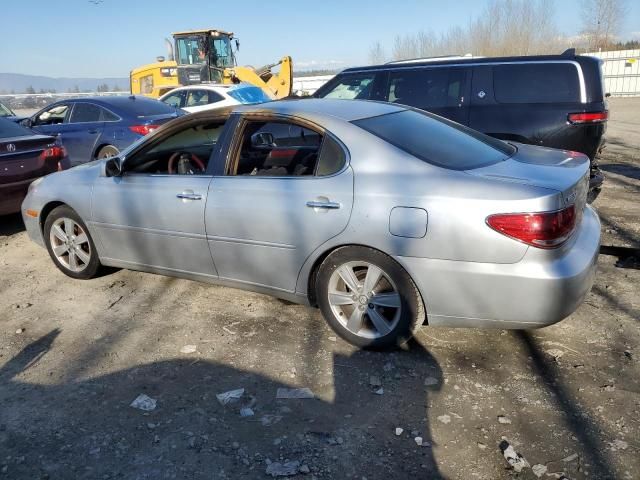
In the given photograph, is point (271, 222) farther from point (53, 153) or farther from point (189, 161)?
point (53, 153)

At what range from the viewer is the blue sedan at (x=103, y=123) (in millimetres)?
8938

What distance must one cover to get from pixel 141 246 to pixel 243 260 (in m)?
1.03

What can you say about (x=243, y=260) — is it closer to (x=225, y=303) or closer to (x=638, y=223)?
(x=225, y=303)

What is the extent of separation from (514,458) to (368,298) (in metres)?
1.29

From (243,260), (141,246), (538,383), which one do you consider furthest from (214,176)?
(538,383)

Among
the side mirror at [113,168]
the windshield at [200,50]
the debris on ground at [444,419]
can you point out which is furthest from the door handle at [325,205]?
the windshield at [200,50]

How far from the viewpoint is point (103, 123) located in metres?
9.13

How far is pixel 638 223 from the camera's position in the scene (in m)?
6.10

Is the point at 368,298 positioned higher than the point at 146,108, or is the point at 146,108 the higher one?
the point at 146,108

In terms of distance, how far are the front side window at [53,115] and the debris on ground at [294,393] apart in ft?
27.5

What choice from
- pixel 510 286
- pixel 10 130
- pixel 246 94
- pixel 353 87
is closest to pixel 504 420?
pixel 510 286

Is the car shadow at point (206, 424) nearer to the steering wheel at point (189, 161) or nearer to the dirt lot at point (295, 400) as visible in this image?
the dirt lot at point (295, 400)

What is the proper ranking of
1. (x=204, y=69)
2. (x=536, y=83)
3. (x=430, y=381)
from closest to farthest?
(x=430, y=381) < (x=536, y=83) < (x=204, y=69)

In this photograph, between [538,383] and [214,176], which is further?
[214,176]
